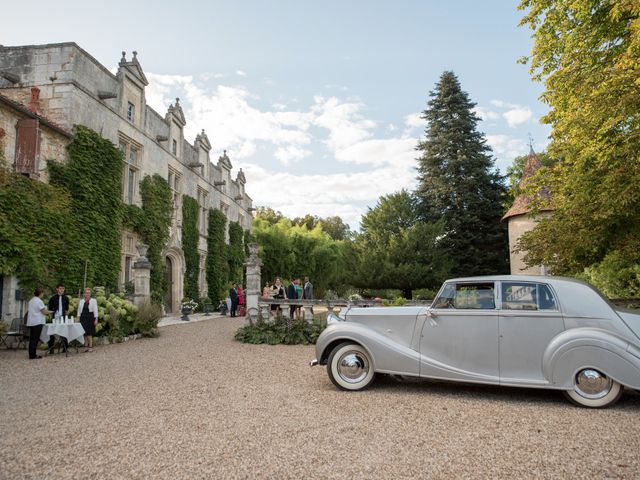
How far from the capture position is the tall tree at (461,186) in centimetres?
2784

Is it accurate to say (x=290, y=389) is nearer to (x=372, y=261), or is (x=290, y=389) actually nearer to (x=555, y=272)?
(x=555, y=272)

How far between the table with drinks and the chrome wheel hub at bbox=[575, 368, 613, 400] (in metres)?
9.27

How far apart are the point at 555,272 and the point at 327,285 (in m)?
25.6

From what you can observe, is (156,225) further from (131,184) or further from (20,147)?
(20,147)

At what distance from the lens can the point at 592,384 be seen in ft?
16.6

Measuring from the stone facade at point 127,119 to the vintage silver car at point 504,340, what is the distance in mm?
11512

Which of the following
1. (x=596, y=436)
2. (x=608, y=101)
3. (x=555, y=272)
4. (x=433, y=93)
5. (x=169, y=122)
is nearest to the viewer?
(x=596, y=436)

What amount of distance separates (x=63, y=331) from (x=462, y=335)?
8150 mm

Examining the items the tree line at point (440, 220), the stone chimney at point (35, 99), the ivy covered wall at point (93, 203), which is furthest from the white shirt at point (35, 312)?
the tree line at point (440, 220)

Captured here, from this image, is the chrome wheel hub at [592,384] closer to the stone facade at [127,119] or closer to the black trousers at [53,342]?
the black trousers at [53,342]

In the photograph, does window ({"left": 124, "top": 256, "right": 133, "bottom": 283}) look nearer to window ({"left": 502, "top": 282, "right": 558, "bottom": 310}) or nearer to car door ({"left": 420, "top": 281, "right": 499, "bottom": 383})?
car door ({"left": 420, "top": 281, "right": 499, "bottom": 383})

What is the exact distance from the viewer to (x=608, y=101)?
8.49 meters

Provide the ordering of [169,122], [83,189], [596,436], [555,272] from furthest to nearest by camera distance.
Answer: [169,122]
[83,189]
[555,272]
[596,436]

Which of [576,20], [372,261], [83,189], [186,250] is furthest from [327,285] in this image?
[576,20]
